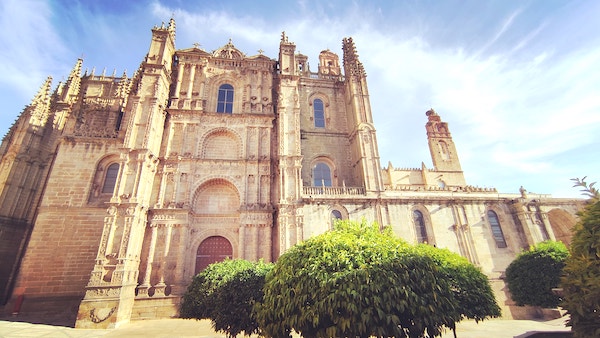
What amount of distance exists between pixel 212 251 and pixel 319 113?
15.3m

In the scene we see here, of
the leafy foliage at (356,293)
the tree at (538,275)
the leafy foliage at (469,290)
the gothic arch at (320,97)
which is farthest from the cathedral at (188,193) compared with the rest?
the leafy foliage at (356,293)

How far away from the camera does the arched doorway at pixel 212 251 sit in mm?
17656

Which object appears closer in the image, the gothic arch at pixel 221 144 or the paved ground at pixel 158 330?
the paved ground at pixel 158 330

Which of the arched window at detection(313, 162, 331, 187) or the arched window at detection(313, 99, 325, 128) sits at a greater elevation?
the arched window at detection(313, 99, 325, 128)

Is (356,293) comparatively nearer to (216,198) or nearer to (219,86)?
(216,198)

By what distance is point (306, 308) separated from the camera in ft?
21.5

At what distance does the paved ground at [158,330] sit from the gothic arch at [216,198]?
712cm

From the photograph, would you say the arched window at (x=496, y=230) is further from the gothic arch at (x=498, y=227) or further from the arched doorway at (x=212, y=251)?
the arched doorway at (x=212, y=251)

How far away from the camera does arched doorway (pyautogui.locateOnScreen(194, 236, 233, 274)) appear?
1766cm

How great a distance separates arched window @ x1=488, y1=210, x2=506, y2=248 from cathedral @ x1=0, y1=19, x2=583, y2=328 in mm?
94

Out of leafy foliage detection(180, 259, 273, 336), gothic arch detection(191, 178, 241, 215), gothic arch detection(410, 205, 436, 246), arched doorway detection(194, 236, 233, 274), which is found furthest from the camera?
gothic arch detection(410, 205, 436, 246)

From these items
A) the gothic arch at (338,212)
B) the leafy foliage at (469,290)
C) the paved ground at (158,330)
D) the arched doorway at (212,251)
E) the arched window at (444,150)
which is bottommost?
the paved ground at (158,330)

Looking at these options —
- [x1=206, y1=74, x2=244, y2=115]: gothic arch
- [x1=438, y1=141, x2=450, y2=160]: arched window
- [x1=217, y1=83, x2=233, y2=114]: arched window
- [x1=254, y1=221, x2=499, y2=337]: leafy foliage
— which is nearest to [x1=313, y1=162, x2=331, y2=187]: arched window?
[x1=206, y1=74, x2=244, y2=115]: gothic arch

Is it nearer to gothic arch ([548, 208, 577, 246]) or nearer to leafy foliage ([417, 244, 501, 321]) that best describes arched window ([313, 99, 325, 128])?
leafy foliage ([417, 244, 501, 321])
